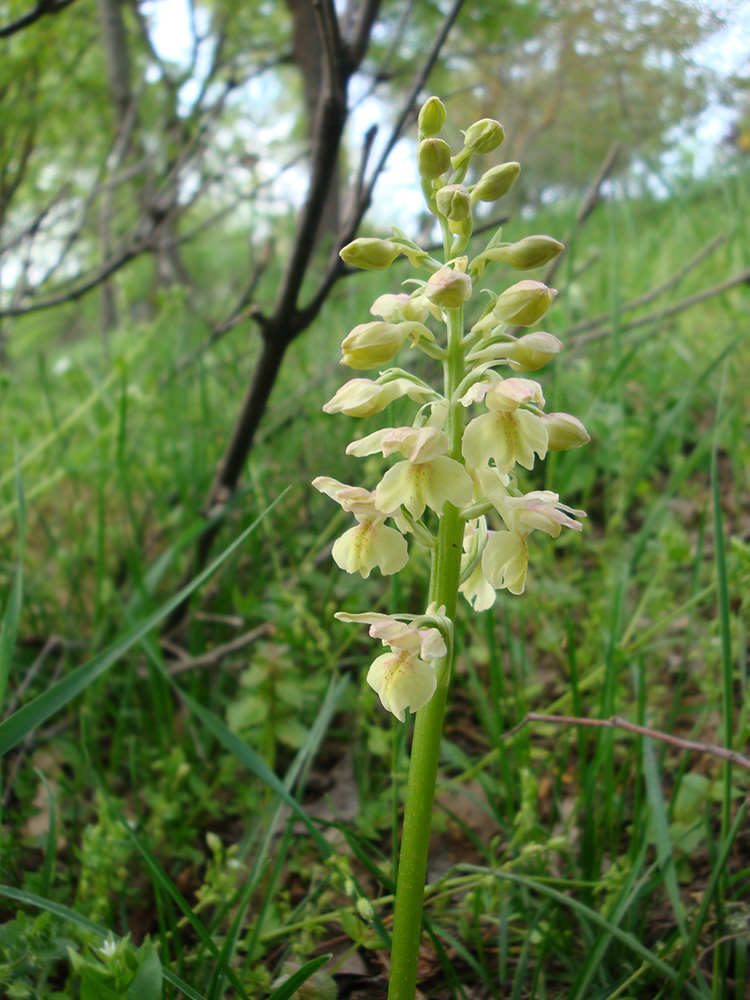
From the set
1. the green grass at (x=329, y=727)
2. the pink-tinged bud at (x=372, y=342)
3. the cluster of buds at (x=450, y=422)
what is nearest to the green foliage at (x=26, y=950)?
the green grass at (x=329, y=727)

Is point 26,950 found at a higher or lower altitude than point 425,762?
lower

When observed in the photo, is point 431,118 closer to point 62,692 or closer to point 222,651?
point 62,692

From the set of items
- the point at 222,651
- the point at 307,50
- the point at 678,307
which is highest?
the point at 307,50

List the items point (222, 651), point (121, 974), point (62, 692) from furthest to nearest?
point (222, 651)
point (62, 692)
point (121, 974)

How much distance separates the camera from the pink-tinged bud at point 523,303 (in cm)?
82

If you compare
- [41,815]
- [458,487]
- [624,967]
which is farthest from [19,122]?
[624,967]

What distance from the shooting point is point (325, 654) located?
5.12 feet

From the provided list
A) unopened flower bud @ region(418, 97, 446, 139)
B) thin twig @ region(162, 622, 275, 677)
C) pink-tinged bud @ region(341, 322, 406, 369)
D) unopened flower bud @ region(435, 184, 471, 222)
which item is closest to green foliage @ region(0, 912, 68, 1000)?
thin twig @ region(162, 622, 275, 677)

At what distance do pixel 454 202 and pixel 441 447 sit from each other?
0.32m

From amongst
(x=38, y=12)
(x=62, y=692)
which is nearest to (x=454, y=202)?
(x=62, y=692)

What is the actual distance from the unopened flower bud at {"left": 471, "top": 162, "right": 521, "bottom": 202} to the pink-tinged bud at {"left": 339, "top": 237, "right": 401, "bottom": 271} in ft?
0.44

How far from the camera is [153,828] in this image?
141cm

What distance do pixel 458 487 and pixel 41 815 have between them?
1.44 m

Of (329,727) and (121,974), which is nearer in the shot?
(121,974)
